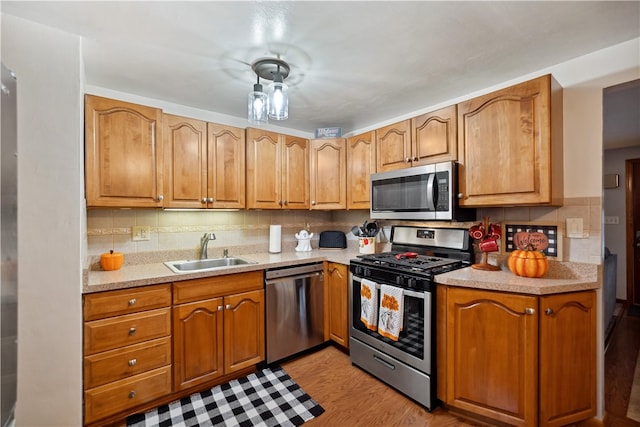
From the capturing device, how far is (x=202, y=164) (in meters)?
2.26

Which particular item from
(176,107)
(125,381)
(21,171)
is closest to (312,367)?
(125,381)

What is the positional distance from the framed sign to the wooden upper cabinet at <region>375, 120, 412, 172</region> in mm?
865

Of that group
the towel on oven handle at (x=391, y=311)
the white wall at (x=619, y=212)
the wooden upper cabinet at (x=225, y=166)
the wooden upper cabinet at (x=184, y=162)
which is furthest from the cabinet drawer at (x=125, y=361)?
the white wall at (x=619, y=212)

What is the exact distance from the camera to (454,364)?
68.4 inches

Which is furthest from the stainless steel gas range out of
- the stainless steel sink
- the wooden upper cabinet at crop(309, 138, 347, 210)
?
the stainless steel sink

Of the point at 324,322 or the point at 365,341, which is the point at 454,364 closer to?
the point at 365,341

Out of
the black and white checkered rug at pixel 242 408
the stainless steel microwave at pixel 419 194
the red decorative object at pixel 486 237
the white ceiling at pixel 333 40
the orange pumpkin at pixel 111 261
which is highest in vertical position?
the white ceiling at pixel 333 40

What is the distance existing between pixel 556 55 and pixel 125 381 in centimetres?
323

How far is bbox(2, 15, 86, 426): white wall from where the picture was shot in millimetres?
1399

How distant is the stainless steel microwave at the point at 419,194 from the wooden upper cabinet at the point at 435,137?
106 millimetres

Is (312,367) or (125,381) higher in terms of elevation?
(125,381)

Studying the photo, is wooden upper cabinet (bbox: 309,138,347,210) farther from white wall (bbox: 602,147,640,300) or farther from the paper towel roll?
white wall (bbox: 602,147,640,300)

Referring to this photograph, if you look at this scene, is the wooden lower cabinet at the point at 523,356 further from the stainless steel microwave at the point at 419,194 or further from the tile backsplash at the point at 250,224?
the stainless steel microwave at the point at 419,194

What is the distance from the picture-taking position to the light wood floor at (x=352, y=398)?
1.72 meters
